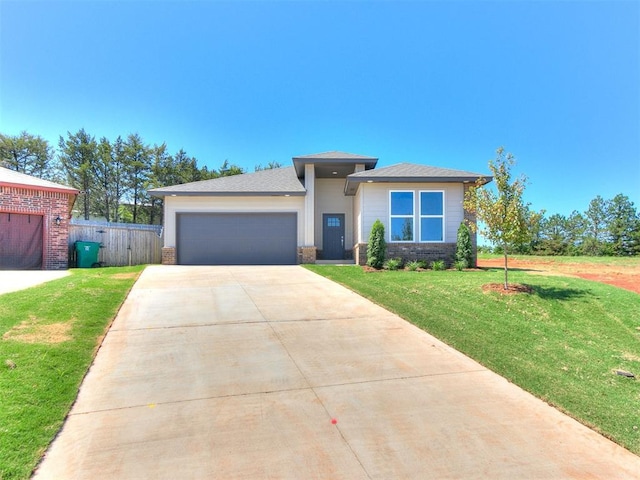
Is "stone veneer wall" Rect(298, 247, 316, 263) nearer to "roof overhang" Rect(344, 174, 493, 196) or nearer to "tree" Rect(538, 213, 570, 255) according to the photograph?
"roof overhang" Rect(344, 174, 493, 196)

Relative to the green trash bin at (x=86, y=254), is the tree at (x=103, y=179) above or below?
above

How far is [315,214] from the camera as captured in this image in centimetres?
1617

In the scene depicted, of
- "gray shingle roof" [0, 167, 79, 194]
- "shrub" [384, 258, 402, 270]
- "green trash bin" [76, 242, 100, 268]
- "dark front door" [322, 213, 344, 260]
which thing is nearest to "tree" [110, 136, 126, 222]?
"gray shingle roof" [0, 167, 79, 194]

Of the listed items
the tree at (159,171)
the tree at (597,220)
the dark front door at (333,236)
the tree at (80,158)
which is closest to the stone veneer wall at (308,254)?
the dark front door at (333,236)

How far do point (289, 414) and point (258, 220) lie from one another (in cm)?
1251

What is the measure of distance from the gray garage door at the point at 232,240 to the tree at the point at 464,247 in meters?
6.70

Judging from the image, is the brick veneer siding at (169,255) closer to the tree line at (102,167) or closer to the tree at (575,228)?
the tree line at (102,167)

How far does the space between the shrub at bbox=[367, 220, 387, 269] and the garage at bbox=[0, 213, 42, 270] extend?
12380 mm

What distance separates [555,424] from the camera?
2.97 meters

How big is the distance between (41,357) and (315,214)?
510 inches

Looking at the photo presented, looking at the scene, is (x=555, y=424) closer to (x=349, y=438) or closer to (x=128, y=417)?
(x=349, y=438)

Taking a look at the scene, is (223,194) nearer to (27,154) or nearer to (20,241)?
(20,241)

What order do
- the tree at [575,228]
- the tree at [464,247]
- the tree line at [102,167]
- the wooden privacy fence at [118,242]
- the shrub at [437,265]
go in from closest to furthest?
1. the shrub at [437,265]
2. the tree at [464,247]
3. the wooden privacy fence at [118,242]
4. the tree line at [102,167]
5. the tree at [575,228]

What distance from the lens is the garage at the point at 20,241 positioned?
39.8ft
